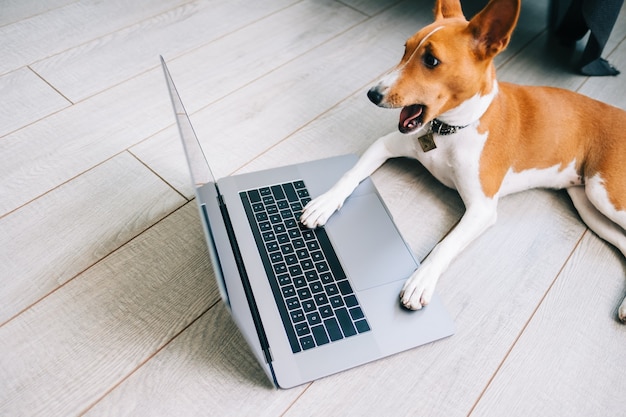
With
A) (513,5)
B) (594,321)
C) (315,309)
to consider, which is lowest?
(594,321)

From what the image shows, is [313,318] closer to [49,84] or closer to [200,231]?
[200,231]

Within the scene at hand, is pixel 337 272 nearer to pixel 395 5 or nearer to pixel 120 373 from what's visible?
pixel 120 373

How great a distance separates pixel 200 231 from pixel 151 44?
0.77m

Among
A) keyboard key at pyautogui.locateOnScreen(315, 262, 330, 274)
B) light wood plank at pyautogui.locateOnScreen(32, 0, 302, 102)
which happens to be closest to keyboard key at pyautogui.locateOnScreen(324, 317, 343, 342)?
keyboard key at pyautogui.locateOnScreen(315, 262, 330, 274)

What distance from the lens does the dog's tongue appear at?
3.16ft

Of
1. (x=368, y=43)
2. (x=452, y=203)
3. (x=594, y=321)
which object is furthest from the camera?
(x=368, y=43)

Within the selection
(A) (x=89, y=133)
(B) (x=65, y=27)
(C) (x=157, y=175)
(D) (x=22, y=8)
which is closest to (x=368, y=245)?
(C) (x=157, y=175)

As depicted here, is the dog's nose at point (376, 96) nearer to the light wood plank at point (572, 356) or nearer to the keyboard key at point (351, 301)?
the keyboard key at point (351, 301)

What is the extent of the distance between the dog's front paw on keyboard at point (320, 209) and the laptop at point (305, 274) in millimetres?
16

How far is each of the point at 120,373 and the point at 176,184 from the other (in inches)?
18.4

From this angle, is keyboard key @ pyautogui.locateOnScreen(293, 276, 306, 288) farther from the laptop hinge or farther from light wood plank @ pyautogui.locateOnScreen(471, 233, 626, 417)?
light wood plank @ pyautogui.locateOnScreen(471, 233, 626, 417)

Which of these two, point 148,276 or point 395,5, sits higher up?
point 395,5

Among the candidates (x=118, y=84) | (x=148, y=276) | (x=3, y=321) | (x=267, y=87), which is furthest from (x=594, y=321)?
(x=118, y=84)

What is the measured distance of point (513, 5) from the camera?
0.81m
